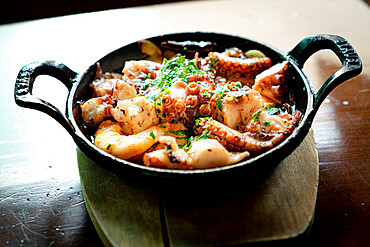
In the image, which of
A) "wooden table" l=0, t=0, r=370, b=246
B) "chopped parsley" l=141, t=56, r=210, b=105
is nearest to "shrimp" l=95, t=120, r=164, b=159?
"chopped parsley" l=141, t=56, r=210, b=105

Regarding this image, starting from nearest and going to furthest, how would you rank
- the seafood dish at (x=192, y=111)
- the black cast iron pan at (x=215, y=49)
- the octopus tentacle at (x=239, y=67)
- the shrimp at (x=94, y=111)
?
the black cast iron pan at (x=215, y=49), the seafood dish at (x=192, y=111), the shrimp at (x=94, y=111), the octopus tentacle at (x=239, y=67)

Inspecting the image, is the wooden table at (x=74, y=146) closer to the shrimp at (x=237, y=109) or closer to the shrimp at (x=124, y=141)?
the shrimp at (x=124, y=141)

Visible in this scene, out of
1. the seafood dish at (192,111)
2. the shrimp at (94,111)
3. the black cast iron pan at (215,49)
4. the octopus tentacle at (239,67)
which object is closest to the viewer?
the black cast iron pan at (215,49)

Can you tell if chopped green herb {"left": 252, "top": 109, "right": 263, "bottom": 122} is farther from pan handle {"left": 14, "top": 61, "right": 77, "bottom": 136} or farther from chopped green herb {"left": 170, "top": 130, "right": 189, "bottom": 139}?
pan handle {"left": 14, "top": 61, "right": 77, "bottom": 136}

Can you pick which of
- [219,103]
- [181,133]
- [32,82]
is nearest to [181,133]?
[181,133]

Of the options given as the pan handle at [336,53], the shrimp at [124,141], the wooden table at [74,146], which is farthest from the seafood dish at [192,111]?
the wooden table at [74,146]

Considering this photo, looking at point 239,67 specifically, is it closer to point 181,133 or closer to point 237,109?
point 237,109

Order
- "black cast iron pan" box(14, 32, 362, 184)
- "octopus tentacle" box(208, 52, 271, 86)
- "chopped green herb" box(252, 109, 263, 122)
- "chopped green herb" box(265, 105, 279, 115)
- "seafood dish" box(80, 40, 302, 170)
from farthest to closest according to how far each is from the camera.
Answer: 1. "octopus tentacle" box(208, 52, 271, 86)
2. "chopped green herb" box(265, 105, 279, 115)
3. "chopped green herb" box(252, 109, 263, 122)
4. "seafood dish" box(80, 40, 302, 170)
5. "black cast iron pan" box(14, 32, 362, 184)
